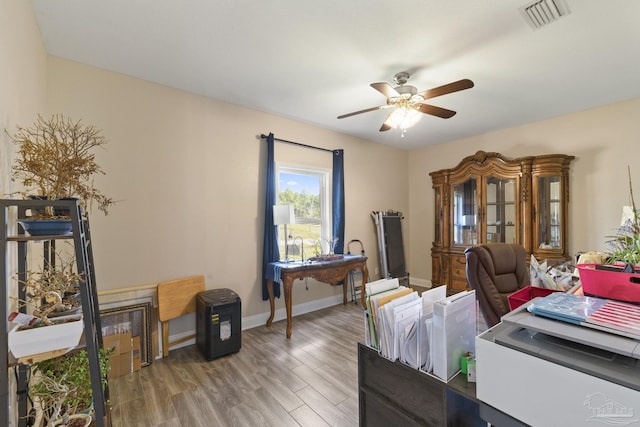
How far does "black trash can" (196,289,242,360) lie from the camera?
2.61 metres

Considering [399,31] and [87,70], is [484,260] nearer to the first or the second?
[399,31]

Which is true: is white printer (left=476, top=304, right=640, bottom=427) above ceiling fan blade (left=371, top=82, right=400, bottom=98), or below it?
below

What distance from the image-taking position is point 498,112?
12.0 feet

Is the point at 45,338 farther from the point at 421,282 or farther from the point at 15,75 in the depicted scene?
the point at 421,282

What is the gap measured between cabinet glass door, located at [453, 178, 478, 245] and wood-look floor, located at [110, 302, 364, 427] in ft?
8.43

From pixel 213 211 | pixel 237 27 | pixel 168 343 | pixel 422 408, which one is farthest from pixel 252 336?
pixel 237 27

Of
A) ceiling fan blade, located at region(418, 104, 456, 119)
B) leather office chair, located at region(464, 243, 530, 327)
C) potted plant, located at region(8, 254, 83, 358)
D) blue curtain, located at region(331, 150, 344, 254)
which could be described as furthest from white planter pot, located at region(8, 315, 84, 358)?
blue curtain, located at region(331, 150, 344, 254)

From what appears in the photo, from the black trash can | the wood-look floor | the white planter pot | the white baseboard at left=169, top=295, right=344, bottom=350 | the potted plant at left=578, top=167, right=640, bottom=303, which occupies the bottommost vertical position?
the wood-look floor

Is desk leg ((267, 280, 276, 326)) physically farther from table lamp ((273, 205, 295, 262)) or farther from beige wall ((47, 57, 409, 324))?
table lamp ((273, 205, 295, 262))

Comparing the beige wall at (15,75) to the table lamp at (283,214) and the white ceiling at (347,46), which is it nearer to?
the white ceiling at (347,46)

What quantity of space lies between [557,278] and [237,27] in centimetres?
305

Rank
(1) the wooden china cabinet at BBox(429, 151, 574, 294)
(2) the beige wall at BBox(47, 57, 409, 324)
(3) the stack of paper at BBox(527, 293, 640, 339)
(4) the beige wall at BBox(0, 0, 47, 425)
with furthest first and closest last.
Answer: (1) the wooden china cabinet at BBox(429, 151, 574, 294)
(2) the beige wall at BBox(47, 57, 409, 324)
(4) the beige wall at BBox(0, 0, 47, 425)
(3) the stack of paper at BBox(527, 293, 640, 339)

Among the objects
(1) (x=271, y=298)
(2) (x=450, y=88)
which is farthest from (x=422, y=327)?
(1) (x=271, y=298)

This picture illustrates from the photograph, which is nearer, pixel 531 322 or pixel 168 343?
pixel 531 322
